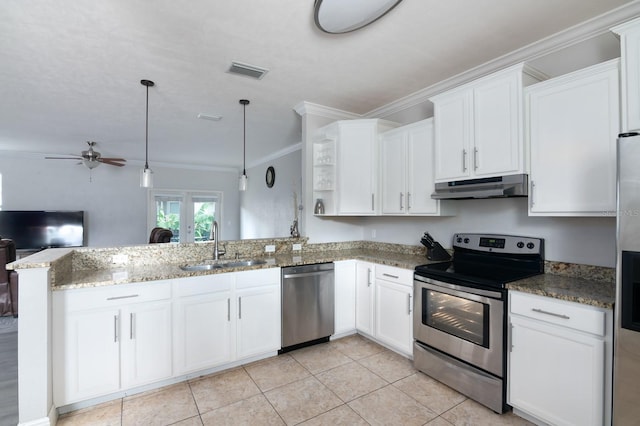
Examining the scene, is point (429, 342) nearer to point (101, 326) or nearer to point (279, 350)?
point (279, 350)

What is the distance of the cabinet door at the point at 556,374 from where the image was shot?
168cm

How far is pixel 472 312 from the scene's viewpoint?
2.20m

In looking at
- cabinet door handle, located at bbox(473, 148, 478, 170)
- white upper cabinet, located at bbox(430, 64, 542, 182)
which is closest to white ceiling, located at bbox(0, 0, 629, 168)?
white upper cabinet, located at bbox(430, 64, 542, 182)

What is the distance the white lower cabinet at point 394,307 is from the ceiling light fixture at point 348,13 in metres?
1.96

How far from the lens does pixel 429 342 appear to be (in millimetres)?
2516

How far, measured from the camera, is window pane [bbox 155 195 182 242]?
24.7 feet

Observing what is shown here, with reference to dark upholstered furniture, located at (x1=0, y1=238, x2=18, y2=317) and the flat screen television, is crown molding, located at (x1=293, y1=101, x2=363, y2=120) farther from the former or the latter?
the flat screen television

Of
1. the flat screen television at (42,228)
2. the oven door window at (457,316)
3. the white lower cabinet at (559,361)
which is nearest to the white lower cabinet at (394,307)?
the oven door window at (457,316)

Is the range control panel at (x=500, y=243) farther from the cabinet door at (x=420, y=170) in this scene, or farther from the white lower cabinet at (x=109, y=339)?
the white lower cabinet at (x=109, y=339)

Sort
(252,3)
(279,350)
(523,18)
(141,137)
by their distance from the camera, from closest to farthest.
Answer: (252,3)
(523,18)
(279,350)
(141,137)

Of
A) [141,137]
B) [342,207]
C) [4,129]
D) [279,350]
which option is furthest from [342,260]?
[4,129]

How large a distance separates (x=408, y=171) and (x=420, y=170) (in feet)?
0.47

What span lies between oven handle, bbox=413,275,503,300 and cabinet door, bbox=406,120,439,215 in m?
0.71

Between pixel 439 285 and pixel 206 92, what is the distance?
117 inches
